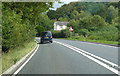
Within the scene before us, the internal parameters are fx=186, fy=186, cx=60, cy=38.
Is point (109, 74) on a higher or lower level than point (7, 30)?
lower

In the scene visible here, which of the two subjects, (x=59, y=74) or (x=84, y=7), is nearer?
(x=59, y=74)

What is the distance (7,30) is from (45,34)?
16.6 m

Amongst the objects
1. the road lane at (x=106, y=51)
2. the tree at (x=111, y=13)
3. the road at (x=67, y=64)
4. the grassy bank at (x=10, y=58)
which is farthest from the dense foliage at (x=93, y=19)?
the grassy bank at (x=10, y=58)

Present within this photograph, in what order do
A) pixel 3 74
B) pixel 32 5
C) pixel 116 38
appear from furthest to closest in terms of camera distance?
pixel 116 38 → pixel 32 5 → pixel 3 74

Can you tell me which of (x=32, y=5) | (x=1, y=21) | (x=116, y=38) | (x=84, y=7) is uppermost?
(x=84, y=7)

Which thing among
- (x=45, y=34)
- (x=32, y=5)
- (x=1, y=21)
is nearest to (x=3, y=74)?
(x=1, y=21)

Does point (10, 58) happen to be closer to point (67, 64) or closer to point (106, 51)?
point (67, 64)

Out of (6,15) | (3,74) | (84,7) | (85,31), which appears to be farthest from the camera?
(84,7)

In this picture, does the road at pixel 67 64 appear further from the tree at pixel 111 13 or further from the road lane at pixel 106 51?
the tree at pixel 111 13

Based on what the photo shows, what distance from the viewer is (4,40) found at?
13047 mm

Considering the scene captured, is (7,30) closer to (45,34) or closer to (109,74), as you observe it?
(109,74)

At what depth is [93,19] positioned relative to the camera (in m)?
60.5

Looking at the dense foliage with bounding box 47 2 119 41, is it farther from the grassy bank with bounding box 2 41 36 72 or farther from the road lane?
the grassy bank with bounding box 2 41 36 72

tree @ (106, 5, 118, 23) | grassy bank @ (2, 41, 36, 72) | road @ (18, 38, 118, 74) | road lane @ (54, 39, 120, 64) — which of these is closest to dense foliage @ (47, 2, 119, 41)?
tree @ (106, 5, 118, 23)
